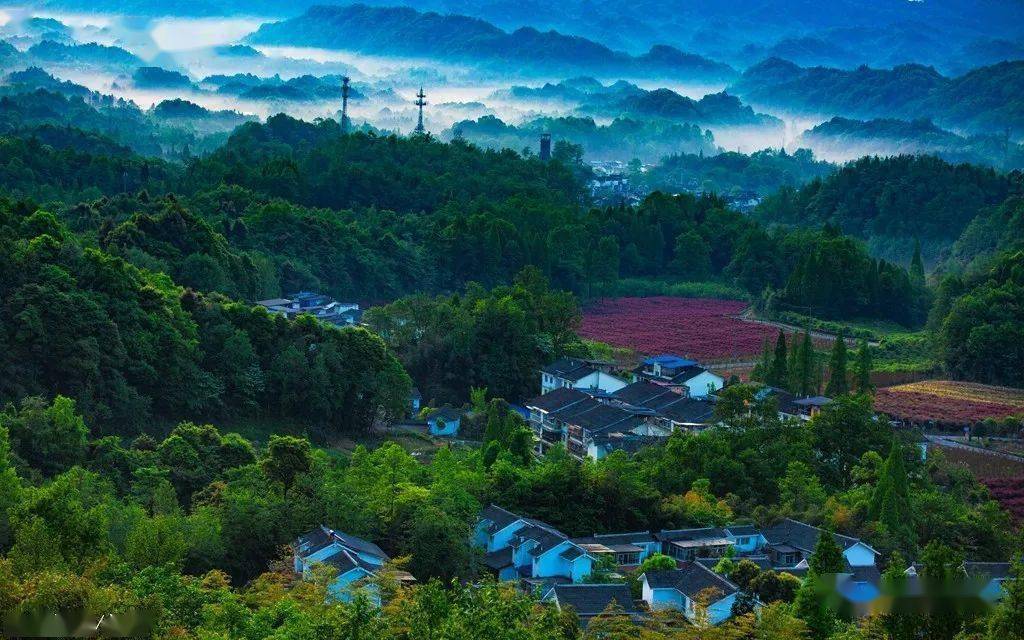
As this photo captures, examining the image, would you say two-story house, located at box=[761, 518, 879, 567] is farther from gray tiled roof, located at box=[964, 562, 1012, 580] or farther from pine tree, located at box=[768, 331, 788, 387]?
pine tree, located at box=[768, 331, 788, 387]

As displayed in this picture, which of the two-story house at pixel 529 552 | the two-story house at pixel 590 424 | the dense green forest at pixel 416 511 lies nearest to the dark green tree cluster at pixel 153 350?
the dense green forest at pixel 416 511

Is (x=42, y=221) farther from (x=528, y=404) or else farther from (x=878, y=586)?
(x=878, y=586)

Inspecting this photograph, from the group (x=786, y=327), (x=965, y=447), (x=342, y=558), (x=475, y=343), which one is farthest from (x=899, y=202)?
(x=342, y=558)

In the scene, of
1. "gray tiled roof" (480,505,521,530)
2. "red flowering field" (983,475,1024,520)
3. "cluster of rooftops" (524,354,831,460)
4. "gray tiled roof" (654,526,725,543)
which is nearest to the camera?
"gray tiled roof" (480,505,521,530)

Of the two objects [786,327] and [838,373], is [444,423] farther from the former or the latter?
[786,327]

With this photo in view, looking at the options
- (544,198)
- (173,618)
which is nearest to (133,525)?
(173,618)

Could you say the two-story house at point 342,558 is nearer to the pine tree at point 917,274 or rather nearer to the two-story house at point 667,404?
the two-story house at point 667,404

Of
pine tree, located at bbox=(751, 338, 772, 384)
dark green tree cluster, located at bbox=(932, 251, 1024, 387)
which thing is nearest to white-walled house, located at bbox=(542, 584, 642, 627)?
pine tree, located at bbox=(751, 338, 772, 384)
